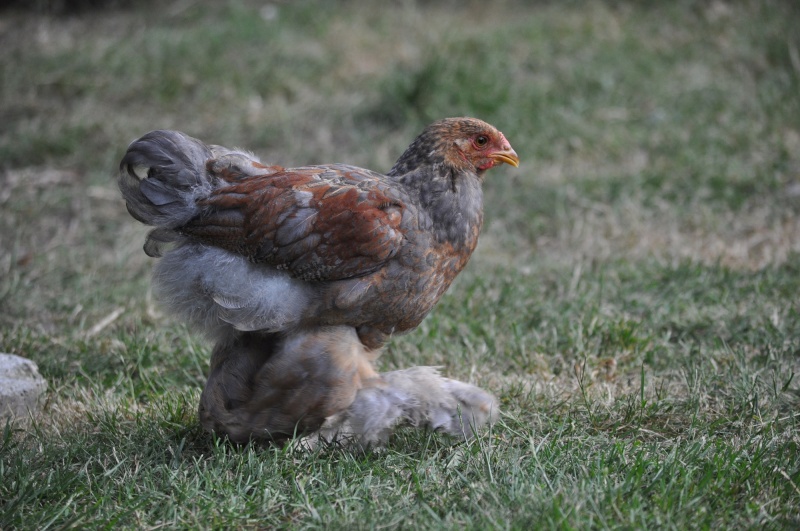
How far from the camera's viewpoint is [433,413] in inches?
125

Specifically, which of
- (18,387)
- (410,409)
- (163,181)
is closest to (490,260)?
(410,409)

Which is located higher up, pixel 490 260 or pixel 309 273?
pixel 309 273

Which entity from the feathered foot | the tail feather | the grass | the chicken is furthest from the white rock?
the feathered foot

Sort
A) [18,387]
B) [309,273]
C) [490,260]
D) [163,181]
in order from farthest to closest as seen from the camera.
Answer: [490,260]
[18,387]
[163,181]
[309,273]

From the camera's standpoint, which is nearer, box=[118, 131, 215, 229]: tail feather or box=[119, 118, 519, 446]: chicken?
box=[119, 118, 519, 446]: chicken

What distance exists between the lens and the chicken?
119 inches

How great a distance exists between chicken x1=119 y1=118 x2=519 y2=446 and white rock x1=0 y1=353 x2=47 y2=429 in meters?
0.87

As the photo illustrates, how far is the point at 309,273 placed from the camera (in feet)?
10.00

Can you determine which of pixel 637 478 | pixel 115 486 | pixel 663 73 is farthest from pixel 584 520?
pixel 663 73

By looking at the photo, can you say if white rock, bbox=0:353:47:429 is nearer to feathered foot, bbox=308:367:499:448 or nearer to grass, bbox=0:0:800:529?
grass, bbox=0:0:800:529

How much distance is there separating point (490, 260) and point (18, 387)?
2893mm

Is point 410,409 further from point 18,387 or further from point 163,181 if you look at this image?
point 18,387

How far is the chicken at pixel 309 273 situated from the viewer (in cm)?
304

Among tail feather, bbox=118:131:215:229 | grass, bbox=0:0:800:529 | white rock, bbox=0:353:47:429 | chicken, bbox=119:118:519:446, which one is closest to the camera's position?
grass, bbox=0:0:800:529
